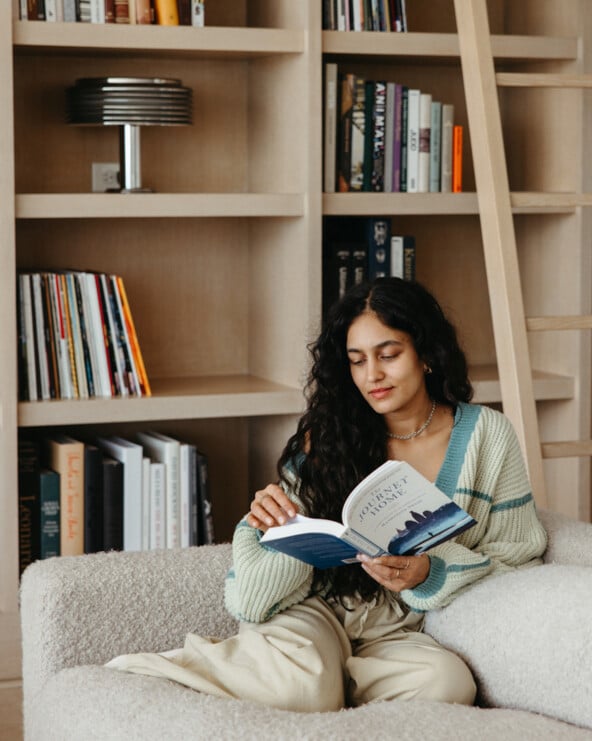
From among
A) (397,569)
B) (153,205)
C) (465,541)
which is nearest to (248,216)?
(153,205)

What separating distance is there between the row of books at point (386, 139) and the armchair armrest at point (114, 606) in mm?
1057

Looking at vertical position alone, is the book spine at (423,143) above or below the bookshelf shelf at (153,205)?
above

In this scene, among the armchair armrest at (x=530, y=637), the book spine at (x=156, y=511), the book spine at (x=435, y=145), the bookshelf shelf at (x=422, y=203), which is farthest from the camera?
the book spine at (x=435, y=145)

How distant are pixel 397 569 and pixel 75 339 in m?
1.05

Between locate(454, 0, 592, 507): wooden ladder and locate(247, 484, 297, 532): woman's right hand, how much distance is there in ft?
2.48

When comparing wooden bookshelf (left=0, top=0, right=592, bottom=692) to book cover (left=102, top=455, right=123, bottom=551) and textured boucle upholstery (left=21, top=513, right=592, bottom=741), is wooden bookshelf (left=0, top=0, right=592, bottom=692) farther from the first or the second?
textured boucle upholstery (left=21, top=513, right=592, bottom=741)

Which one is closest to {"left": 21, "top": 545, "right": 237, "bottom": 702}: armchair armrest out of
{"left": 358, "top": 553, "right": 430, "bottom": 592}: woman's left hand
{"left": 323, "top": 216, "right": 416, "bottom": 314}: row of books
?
{"left": 358, "top": 553, "right": 430, "bottom": 592}: woman's left hand

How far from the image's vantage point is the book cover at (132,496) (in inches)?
97.3

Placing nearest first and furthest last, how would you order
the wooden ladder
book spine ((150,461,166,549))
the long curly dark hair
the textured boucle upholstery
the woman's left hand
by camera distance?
the textured boucle upholstery → the woman's left hand → the long curly dark hair → the wooden ladder → book spine ((150,461,166,549))

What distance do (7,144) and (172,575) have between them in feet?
3.23

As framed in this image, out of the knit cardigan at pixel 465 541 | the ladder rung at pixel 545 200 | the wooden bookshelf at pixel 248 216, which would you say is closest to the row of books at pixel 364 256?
the wooden bookshelf at pixel 248 216

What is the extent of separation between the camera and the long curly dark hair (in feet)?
5.72

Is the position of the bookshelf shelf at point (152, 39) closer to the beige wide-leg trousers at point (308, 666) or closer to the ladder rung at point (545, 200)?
the ladder rung at point (545, 200)

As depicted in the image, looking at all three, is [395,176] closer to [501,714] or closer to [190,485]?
[190,485]
